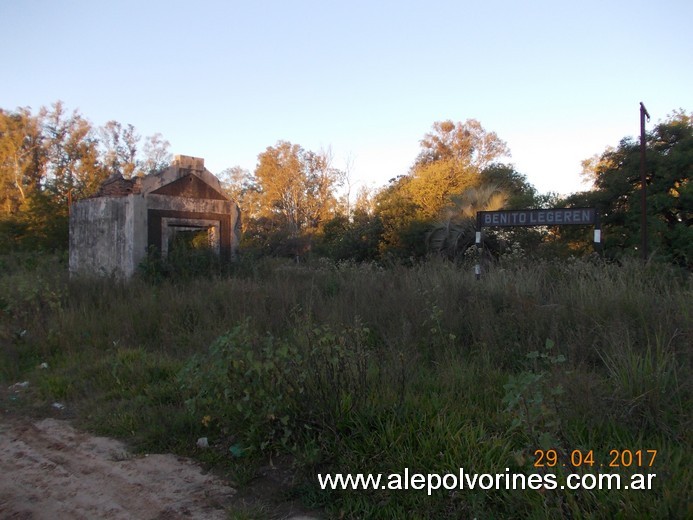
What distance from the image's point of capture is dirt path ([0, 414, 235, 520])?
3451mm

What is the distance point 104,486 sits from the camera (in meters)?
3.80

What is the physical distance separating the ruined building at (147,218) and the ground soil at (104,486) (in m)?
7.91

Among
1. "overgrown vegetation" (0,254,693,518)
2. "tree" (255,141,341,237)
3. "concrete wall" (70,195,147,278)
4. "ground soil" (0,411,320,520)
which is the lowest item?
"ground soil" (0,411,320,520)

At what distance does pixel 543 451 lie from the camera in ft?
9.93

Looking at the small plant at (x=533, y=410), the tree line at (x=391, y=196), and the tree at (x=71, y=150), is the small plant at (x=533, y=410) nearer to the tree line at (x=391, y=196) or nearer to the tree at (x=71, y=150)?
the tree line at (x=391, y=196)

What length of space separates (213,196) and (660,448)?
505 inches

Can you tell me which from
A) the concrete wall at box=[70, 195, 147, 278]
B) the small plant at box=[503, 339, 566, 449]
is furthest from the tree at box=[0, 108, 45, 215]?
the small plant at box=[503, 339, 566, 449]

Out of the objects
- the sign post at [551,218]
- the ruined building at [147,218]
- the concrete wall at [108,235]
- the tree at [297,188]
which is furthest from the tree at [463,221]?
the tree at [297,188]

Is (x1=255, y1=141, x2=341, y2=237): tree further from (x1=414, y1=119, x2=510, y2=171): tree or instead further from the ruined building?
the ruined building

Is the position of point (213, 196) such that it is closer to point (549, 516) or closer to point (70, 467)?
point (70, 467)

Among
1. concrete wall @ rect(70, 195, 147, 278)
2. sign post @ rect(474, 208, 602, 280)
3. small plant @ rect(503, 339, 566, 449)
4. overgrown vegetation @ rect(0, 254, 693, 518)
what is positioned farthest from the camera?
concrete wall @ rect(70, 195, 147, 278)

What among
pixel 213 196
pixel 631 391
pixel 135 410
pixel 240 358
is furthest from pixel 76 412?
pixel 213 196

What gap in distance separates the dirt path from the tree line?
6.65 metres

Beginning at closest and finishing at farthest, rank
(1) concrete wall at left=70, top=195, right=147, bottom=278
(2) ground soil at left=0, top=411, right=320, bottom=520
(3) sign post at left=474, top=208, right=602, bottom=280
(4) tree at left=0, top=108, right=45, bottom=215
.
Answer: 1. (2) ground soil at left=0, top=411, right=320, bottom=520
2. (3) sign post at left=474, top=208, right=602, bottom=280
3. (1) concrete wall at left=70, top=195, right=147, bottom=278
4. (4) tree at left=0, top=108, right=45, bottom=215
